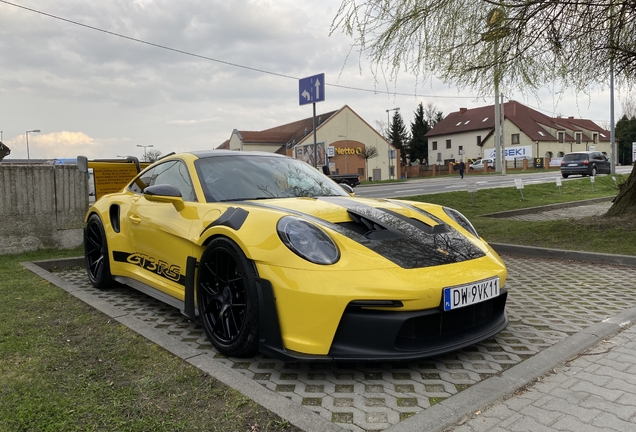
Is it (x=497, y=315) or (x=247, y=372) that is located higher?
(x=497, y=315)

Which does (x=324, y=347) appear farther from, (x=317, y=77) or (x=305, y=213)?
(x=317, y=77)

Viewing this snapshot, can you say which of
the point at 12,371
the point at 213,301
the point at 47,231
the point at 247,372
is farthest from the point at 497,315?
the point at 47,231

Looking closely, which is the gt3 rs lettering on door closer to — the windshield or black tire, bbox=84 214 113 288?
black tire, bbox=84 214 113 288

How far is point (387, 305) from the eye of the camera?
2584 mm

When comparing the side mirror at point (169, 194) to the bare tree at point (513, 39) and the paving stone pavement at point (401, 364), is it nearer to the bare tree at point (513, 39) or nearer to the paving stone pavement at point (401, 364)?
the paving stone pavement at point (401, 364)

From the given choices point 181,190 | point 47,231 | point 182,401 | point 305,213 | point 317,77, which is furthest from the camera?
point 317,77

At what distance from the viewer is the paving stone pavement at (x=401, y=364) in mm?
2445

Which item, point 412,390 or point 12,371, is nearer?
point 412,390

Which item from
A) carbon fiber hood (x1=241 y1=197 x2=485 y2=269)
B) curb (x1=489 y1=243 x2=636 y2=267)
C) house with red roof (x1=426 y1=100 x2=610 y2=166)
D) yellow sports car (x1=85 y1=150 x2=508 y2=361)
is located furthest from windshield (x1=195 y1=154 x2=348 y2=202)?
house with red roof (x1=426 y1=100 x2=610 y2=166)

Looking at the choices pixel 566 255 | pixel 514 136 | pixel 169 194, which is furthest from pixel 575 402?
pixel 514 136

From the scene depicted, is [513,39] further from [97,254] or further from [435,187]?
[435,187]

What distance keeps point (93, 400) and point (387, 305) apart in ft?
5.18

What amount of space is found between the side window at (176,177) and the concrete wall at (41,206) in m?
3.72

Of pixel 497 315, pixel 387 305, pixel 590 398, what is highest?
pixel 387 305
